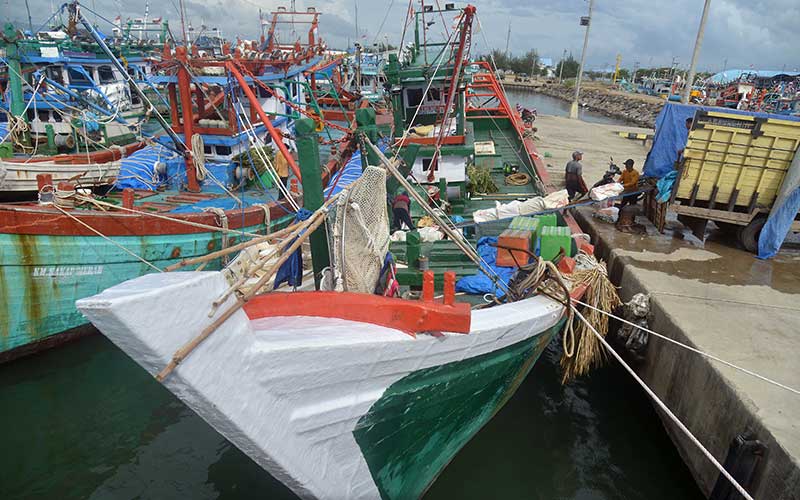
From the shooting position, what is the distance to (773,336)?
5699 millimetres

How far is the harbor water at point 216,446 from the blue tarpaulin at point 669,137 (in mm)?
3944

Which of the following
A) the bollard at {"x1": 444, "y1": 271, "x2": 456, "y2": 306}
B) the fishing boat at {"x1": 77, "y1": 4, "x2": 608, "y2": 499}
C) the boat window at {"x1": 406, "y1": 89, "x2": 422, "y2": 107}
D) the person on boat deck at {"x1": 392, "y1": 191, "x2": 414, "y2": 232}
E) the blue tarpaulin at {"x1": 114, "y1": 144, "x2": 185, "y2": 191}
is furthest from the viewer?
the boat window at {"x1": 406, "y1": 89, "x2": 422, "y2": 107}

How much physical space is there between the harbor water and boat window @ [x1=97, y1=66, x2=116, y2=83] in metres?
15.8

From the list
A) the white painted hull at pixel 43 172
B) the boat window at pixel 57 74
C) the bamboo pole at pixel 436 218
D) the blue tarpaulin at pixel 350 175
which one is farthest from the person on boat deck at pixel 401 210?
the boat window at pixel 57 74

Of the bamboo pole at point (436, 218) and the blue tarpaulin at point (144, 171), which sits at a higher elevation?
the bamboo pole at point (436, 218)

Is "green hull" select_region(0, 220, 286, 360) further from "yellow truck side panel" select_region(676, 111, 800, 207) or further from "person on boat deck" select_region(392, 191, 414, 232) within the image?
"yellow truck side panel" select_region(676, 111, 800, 207)

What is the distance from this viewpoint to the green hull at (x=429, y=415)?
386cm

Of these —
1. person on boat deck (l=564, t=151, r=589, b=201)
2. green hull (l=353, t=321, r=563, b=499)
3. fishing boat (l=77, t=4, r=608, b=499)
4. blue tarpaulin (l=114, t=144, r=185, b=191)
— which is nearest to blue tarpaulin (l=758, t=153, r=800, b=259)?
person on boat deck (l=564, t=151, r=589, b=201)

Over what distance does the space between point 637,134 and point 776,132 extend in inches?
601

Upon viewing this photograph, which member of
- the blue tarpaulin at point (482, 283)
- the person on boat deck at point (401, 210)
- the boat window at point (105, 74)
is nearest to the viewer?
the blue tarpaulin at point (482, 283)

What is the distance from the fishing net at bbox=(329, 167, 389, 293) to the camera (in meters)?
3.83

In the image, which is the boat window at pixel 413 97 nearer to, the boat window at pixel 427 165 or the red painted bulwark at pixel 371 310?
the boat window at pixel 427 165

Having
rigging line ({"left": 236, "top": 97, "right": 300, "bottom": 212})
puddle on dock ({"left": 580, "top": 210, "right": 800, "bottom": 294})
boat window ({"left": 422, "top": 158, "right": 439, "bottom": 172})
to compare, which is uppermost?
rigging line ({"left": 236, "top": 97, "right": 300, "bottom": 212})

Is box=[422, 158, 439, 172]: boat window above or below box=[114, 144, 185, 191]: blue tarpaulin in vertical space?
above
